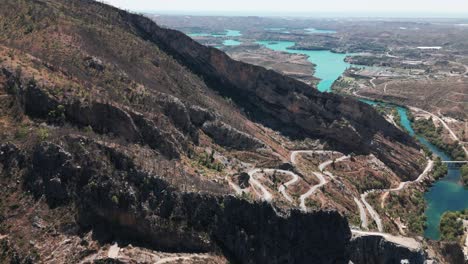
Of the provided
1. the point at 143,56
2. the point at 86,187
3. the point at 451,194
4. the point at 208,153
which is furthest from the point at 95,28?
the point at 451,194

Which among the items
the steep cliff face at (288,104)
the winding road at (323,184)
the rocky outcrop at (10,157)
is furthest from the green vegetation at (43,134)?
the steep cliff face at (288,104)

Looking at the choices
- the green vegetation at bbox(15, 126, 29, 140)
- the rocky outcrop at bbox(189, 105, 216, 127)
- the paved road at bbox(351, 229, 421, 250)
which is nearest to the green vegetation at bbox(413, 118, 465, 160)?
the paved road at bbox(351, 229, 421, 250)

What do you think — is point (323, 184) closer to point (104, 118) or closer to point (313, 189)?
point (313, 189)

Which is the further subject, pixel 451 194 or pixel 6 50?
pixel 451 194

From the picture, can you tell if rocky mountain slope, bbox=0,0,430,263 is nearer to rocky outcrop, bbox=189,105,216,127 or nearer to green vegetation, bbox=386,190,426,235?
rocky outcrop, bbox=189,105,216,127

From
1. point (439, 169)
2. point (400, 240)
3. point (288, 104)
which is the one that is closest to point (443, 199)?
point (439, 169)

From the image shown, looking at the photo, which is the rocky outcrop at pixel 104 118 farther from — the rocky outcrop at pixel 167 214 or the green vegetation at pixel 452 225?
the green vegetation at pixel 452 225

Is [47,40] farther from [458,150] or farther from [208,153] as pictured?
[458,150]
